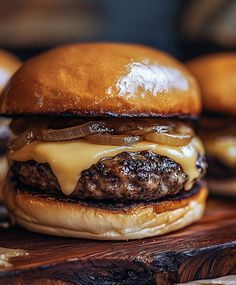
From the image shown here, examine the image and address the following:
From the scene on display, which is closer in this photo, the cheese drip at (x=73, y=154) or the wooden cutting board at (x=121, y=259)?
the wooden cutting board at (x=121, y=259)

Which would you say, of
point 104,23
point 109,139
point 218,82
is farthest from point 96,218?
point 104,23

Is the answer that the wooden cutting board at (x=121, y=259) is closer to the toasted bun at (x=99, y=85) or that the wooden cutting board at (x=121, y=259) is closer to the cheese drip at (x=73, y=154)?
the cheese drip at (x=73, y=154)

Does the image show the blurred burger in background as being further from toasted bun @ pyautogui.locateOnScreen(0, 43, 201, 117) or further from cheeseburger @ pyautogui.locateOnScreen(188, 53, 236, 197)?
cheeseburger @ pyautogui.locateOnScreen(188, 53, 236, 197)

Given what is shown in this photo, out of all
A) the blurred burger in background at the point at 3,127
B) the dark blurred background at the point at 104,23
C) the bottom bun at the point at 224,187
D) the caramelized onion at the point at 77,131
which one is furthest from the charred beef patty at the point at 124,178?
the dark blurred background at the point at 104,23

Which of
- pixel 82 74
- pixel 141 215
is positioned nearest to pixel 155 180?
pixel 141 215

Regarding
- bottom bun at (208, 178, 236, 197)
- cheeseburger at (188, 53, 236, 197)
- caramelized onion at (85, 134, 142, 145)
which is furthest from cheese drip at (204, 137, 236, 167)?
caramelized onion at (85, 134, 142, 145)

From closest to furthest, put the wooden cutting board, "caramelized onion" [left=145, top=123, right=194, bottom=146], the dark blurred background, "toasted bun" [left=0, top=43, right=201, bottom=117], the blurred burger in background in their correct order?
the wooden cutting board, "toasted bun" [left=0, top=43, right=201, bottom=117], "caramelized onion" [left=145, top=123, right=194, bottom=146], the blurred burger in background, the dark blurred background

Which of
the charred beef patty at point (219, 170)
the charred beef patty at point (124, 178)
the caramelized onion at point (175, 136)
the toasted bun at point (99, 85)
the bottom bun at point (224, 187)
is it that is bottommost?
the bottom bun at point (224, 187)
